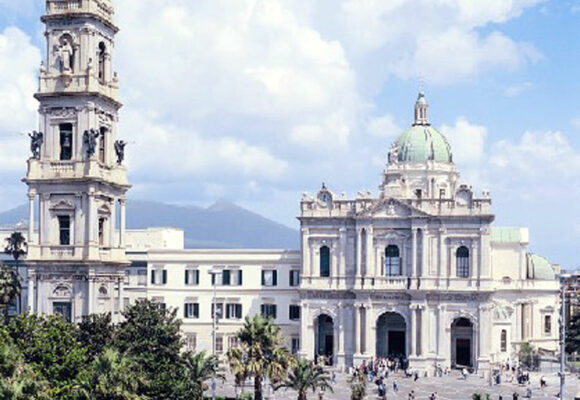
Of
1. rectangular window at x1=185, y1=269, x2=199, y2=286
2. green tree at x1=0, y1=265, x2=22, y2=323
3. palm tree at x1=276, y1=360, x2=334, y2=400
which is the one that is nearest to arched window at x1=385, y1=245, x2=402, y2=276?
rectangular window at x1=185, y1=269, x2=199, y2=286

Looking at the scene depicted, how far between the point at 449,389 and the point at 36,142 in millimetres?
37660

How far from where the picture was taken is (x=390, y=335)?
9550 cm

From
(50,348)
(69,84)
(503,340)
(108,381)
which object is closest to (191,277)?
(503,340)

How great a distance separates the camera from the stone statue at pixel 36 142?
57125mm

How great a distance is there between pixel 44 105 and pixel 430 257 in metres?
44.0

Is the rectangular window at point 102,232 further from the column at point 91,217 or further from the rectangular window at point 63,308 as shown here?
the rectangular window at point 63,308

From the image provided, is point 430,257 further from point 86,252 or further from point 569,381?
point 86,252

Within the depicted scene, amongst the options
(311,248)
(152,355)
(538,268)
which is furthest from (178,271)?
(152,355)

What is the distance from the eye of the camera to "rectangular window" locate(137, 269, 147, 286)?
3925 inches

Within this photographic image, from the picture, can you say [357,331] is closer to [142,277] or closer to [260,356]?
[142,277]

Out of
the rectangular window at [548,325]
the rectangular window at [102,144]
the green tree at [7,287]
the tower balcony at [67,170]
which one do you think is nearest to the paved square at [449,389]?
the rectangular window at [548,325]

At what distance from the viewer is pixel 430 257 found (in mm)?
92250

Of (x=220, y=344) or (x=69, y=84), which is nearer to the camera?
(x=69, y=84)

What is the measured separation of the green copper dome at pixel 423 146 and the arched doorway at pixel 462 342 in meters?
17.2
